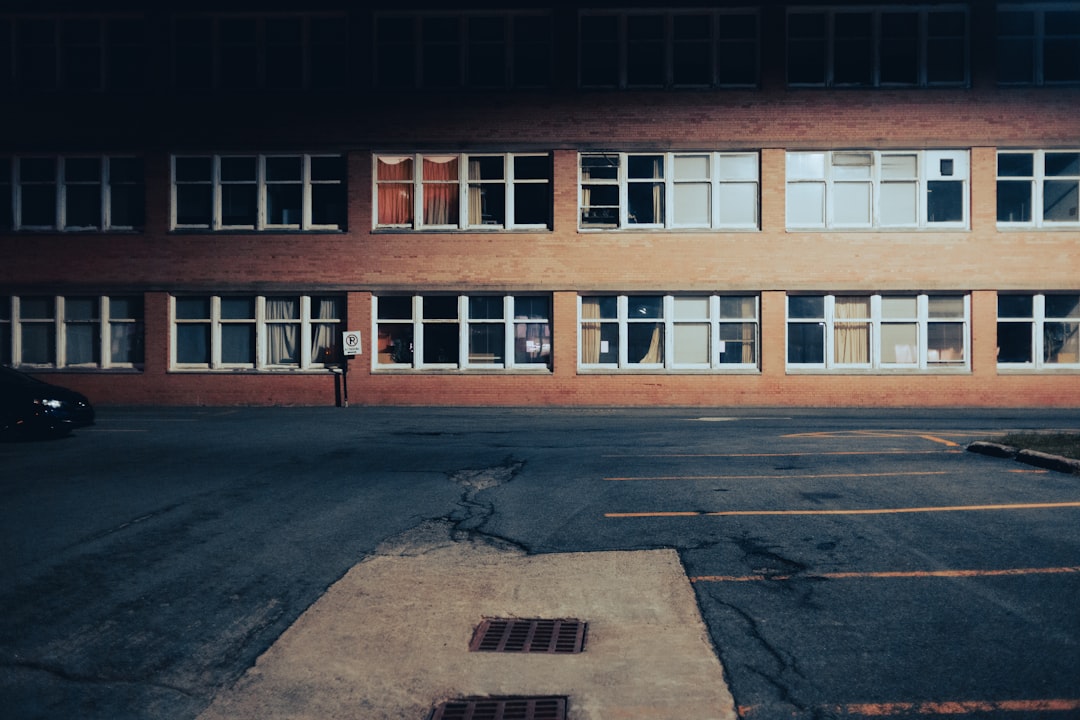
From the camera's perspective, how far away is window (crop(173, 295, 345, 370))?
26.5 meters

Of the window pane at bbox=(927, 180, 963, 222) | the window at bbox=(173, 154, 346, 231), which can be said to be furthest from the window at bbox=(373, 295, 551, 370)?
the window pane at bbox=(927, 180, 963, 222)

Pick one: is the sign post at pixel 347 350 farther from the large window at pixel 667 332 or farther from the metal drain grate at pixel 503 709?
the metal drain grate at pixel 503 709

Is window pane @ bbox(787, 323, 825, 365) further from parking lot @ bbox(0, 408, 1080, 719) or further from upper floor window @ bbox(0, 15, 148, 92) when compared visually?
upper floor window @ bbox(0, 15, 148, 92)

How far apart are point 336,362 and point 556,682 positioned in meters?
22.3

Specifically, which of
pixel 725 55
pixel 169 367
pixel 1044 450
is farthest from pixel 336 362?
pixel 1044 450

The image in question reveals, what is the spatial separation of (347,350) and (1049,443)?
17.7 metres

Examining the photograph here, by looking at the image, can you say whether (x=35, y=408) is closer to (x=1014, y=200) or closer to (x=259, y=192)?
(x=259, y=192)

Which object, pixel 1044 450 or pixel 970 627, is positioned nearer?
pixel 970 627

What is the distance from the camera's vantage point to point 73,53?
26.8 m

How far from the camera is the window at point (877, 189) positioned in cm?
2566

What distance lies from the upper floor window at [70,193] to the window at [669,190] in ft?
43.0

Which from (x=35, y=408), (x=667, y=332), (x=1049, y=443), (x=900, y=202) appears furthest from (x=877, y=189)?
(x=35, y=408)

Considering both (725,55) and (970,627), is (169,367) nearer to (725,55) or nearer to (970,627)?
(725,55)

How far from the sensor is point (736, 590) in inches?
266
